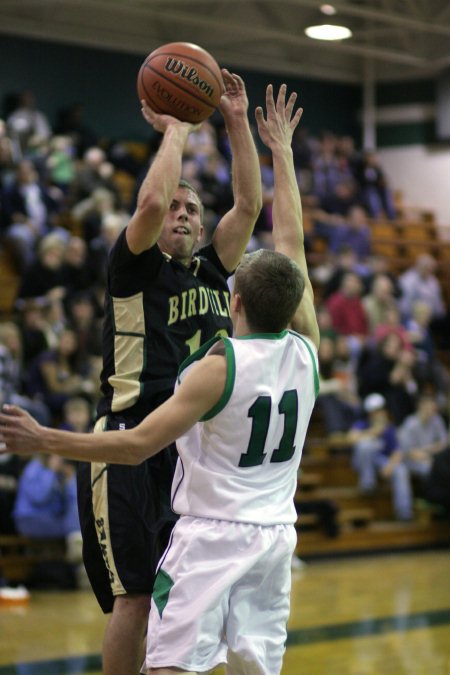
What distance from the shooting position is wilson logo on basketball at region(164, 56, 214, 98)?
3947 millimetres

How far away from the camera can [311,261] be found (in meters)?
14.8

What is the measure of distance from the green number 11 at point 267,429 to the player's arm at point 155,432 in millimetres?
130

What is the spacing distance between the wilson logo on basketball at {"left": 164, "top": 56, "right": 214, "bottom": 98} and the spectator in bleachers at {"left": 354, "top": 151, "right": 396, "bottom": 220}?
14036 mm

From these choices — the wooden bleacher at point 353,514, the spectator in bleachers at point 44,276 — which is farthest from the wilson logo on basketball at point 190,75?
the wooden bleacher at point 353,514

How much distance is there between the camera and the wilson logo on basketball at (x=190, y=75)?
13.0 feet

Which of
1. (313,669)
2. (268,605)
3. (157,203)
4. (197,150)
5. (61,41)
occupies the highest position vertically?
(61,41)

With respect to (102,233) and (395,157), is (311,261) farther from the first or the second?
(395,157)

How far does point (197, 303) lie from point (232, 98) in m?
0.78

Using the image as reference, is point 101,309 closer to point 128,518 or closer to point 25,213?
point 25,213

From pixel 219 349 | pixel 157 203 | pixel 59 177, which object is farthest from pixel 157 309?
pixel 59 177

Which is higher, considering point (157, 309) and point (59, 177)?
point (59, 177)

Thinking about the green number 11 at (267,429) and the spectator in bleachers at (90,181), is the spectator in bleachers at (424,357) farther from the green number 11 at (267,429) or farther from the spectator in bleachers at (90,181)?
the green number 11 at (267,429)

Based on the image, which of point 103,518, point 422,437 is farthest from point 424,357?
point 103,518

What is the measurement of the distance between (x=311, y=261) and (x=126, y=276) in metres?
11.1
